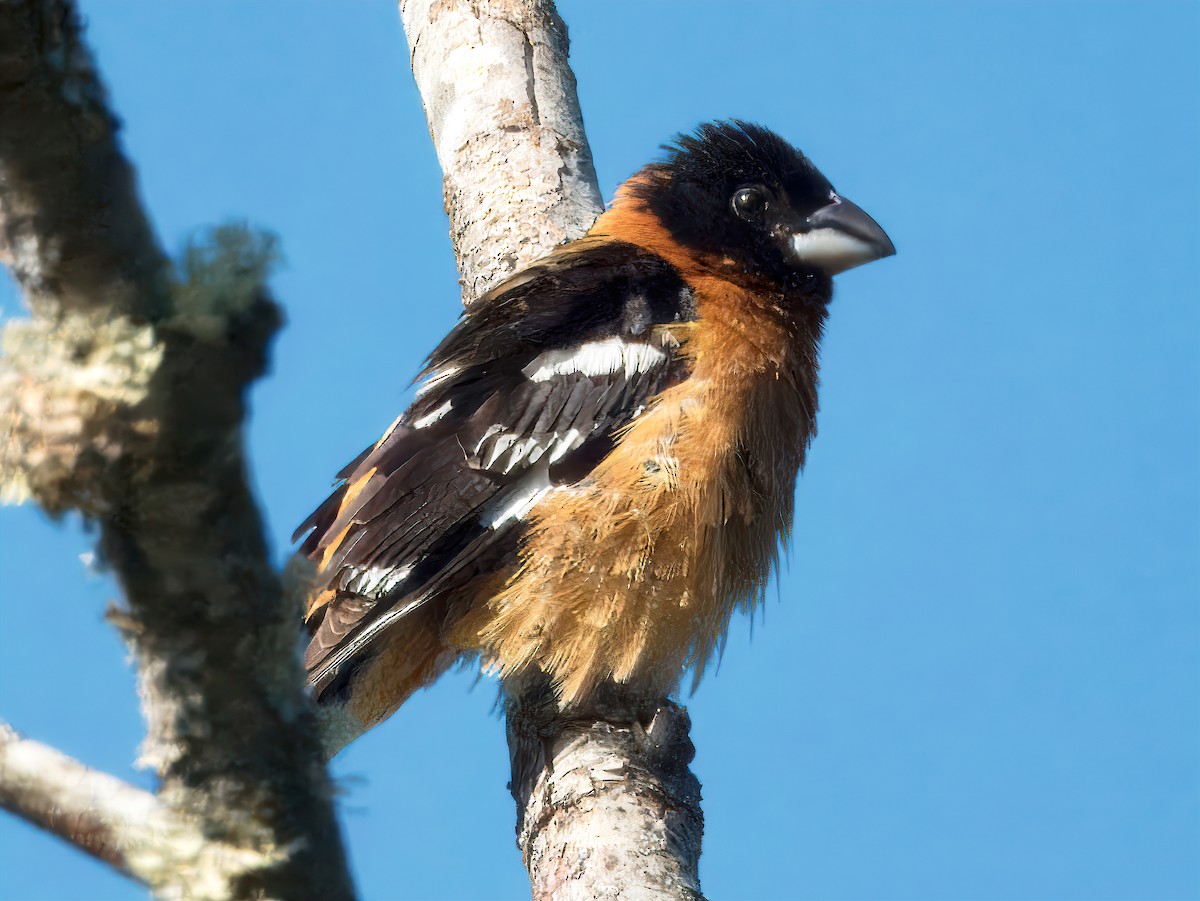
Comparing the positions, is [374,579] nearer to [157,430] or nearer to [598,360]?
[598,360]

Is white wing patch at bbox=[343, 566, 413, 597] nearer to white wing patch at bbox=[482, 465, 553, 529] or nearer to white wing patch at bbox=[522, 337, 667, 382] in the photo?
white wing patch at bbox=[482, 465, 553, 529]

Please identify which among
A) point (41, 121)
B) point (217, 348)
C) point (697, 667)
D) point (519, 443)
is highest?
point (519, 443)

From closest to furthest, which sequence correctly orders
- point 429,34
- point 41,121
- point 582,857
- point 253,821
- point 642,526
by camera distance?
point 41,121
point 253,821
point 582,857
point 642,526
point 429,34

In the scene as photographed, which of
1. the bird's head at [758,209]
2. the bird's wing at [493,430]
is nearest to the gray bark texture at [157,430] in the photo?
the bird's wing at [493,430]

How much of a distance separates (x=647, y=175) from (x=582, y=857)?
2.97 metres

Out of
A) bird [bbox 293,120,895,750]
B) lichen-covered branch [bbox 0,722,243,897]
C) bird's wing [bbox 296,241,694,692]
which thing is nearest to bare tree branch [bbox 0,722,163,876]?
lichen-covered branch [bbox 0,722,243,897]

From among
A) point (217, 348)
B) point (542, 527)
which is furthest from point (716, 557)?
point (217, 348)

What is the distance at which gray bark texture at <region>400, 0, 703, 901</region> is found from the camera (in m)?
3.56

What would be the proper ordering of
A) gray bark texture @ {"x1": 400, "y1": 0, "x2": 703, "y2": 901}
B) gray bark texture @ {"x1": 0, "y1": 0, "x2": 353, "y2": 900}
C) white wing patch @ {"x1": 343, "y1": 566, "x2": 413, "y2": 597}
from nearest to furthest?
gray bark texture @ {"x1": 0, "y1": 0, "x2": 353, "y2": 900}
gray bark texture @ {"x1": 400, "y1": 0, "x2": 703, "y2": 901}
white wing patch @ {"x1": 343, "y1": 566, "x2": 413, "y2": 597}

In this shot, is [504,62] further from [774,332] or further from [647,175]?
[774,332]

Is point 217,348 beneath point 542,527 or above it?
beneath

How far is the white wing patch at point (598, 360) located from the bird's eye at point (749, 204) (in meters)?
0.87

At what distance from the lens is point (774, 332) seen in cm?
466

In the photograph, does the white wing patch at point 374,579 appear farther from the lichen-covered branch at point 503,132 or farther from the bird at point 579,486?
the lichen-covered branch at point 503,132
